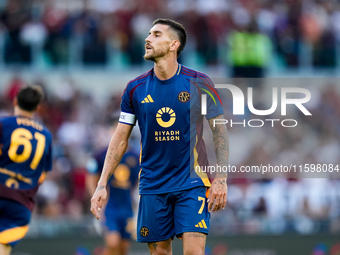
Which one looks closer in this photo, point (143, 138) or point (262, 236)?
point (143, 138)

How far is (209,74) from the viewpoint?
17422mm

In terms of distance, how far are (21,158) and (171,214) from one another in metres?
2.17

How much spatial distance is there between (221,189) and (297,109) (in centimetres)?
1162

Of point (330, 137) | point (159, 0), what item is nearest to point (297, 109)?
point (330, 137)

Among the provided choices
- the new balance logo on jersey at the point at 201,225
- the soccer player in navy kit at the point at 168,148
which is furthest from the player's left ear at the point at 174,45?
the new balance logo on jersey at the point at 201,225

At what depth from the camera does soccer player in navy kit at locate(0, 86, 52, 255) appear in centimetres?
775

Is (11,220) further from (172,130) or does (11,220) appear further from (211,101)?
(211,101)

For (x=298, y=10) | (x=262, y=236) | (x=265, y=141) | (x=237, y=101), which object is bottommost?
(x=262, y=236)

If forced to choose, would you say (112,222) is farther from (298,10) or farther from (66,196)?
(298,10)

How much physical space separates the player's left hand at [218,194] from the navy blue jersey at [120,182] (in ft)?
15.0

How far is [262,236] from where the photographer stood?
1245cm

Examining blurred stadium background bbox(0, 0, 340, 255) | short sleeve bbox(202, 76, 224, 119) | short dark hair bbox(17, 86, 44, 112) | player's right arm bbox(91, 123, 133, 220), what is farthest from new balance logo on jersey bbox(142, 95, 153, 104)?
blurred stadium background bbox(0, 0, 340, 255)

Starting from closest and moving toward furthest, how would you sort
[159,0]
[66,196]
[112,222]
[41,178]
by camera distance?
[41,178], [112,222], [66,196], [159,0]

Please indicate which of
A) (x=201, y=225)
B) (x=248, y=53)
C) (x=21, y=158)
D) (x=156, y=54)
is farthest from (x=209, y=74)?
(x=201, y=225)
